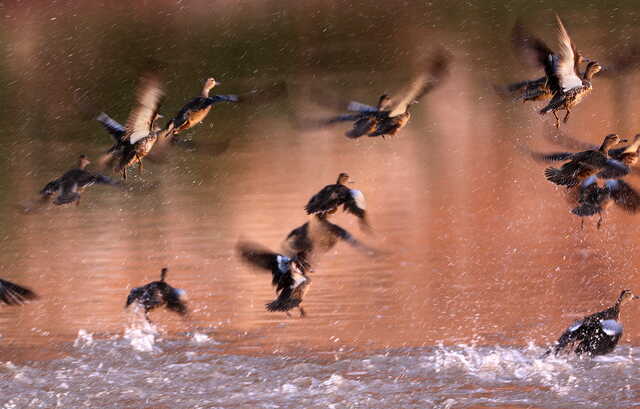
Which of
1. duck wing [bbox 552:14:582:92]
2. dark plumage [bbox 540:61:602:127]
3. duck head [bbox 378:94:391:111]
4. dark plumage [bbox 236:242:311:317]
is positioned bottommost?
dark plumage [bbox 236:242:311:317]

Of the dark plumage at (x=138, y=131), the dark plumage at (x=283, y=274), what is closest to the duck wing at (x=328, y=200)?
the dark plumage at (x=283, y=274)

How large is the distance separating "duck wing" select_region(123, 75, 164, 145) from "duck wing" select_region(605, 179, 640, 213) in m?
1.98

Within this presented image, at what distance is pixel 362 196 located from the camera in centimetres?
430

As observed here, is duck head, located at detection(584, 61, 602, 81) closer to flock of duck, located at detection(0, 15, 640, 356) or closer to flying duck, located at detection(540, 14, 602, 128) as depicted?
flock of duck, located at detection(0, 15, 640, 356)

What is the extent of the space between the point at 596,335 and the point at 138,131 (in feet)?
7.07

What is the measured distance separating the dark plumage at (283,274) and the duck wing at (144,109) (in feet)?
2.22

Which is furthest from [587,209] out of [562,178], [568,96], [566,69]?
[566,69]

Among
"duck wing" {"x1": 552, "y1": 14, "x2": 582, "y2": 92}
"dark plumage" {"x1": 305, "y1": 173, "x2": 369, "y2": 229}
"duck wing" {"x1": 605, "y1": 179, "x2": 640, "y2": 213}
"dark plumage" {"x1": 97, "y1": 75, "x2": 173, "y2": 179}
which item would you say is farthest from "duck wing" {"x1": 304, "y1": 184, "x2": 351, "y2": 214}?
"duck wing" {"x1": 605, "y1": 179, "x2": 640, "y2": 213}

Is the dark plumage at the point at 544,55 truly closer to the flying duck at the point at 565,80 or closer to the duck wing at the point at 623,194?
the flying duck at the point at 565,80

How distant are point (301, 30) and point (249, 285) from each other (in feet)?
20.8

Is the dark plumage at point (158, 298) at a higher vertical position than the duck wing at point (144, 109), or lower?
lower

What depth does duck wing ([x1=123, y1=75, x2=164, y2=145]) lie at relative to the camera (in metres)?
4.09

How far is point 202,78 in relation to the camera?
10.0 metres

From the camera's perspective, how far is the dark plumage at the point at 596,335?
3969 mm
